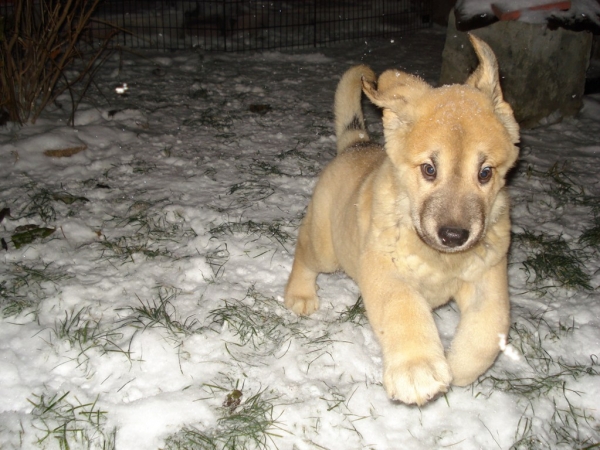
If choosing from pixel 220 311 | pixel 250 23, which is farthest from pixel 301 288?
pixel 250 23

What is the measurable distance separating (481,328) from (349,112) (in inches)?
68.3

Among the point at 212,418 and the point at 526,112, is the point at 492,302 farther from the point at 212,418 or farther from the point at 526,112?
the point at 526,112

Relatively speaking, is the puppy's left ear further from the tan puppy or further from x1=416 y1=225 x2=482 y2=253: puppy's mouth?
x1=416 y1=225 x2=482 y2=253: puppy's mouth

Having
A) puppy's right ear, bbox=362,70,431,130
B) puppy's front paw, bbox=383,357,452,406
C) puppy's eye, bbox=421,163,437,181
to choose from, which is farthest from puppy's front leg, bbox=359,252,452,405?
puppy's right ear, bbox=362,70,431,130

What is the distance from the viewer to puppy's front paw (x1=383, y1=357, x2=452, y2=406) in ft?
6.11

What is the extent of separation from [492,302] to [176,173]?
10.6 feet

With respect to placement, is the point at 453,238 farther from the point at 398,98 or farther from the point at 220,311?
the point at 220,311

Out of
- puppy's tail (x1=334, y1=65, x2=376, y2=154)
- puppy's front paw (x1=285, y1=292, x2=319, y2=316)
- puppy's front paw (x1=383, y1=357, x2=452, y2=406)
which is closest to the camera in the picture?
puppy's front paw (x1=383, y1=357, x2=452, y2=406)

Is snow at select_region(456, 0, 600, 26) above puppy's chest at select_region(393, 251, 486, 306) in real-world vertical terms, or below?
above

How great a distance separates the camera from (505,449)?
234 centimetres

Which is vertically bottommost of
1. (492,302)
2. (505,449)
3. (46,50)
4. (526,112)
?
(505,449)

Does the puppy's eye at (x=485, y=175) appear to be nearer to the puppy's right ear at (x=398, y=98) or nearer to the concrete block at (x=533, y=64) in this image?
the puppy's right ear at (x=398, y=98)

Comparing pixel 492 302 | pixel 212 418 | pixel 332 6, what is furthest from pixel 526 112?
pixel 332 6

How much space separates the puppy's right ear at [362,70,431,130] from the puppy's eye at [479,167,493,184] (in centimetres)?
39
